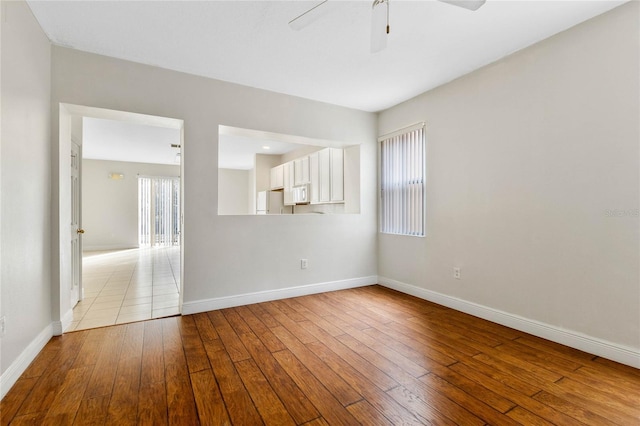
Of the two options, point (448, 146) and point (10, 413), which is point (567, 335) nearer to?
point (448, 146)

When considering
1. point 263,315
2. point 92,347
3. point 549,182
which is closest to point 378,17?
point 549,182

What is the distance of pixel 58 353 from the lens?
2.33 metres

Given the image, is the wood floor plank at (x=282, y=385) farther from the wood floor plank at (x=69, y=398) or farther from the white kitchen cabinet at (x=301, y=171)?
the white kitchen cabinet at (x=301, y=171)

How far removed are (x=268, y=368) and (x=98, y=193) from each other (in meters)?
8.80

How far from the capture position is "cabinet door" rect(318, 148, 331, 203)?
4977 mm

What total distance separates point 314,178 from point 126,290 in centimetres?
336

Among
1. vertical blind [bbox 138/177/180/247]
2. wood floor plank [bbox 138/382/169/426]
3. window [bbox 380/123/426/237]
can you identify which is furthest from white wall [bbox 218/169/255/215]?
wood floor plank [bbox 138/382/169/426]

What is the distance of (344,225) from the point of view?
4234 mm

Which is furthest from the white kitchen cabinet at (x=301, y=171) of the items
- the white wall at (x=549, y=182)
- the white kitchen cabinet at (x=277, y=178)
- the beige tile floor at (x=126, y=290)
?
the beige tile floor at (x=126, y=290)

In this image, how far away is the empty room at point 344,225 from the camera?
Answer: 6.00ft

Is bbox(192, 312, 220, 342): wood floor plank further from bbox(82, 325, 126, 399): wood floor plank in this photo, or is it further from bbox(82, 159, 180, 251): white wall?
bbox(82, 159, 180, 251): white wall

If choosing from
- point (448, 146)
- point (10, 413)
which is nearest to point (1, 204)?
point (10, 413)

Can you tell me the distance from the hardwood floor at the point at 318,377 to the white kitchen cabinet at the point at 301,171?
324cm

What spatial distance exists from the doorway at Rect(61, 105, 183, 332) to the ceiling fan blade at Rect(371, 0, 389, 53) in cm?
227
